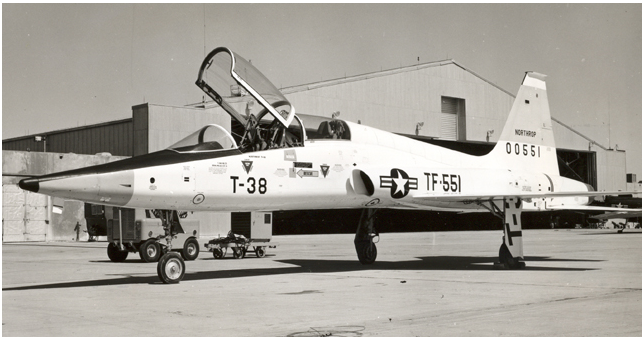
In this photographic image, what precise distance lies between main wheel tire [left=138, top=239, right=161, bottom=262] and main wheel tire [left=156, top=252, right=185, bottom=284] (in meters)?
6.58

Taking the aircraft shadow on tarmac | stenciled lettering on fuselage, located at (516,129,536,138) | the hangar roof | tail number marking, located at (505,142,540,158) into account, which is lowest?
the aircraft shadow on tarmac

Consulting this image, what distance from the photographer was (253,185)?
35.6 feet

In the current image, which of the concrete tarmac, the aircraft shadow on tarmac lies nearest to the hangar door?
the concrete tarmac

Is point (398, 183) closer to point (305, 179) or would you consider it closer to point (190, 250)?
point (305, 179)

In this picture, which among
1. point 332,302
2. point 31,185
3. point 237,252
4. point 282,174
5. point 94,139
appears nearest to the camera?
point 332,302

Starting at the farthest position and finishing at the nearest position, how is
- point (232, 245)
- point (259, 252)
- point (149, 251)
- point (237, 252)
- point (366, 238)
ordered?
point (259, 252)
point (237, 252)
point (232, 245)
point (149, 251)
point (366, 238)

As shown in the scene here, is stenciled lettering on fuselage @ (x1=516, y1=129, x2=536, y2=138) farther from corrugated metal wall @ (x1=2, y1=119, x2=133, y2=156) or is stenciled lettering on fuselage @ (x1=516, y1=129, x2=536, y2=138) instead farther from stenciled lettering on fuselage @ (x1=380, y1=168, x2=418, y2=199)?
corrugated metal wall @ (x1=2, y1=119, x2=133, y2=156)

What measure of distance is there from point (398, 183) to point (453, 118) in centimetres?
2905

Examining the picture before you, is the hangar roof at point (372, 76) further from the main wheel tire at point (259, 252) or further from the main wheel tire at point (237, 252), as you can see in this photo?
the main wheel tire at point (237, 252)

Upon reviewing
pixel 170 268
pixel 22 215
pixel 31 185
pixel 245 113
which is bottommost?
pixel 170 268

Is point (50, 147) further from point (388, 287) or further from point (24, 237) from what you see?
point (388, 287)

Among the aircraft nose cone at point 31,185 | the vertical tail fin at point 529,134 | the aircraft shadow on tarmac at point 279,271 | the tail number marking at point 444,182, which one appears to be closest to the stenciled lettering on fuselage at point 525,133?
the vertical tail fin at point 529,134

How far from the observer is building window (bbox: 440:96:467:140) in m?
40.5

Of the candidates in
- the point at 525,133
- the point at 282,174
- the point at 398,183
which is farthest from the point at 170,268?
the point at 525,133
